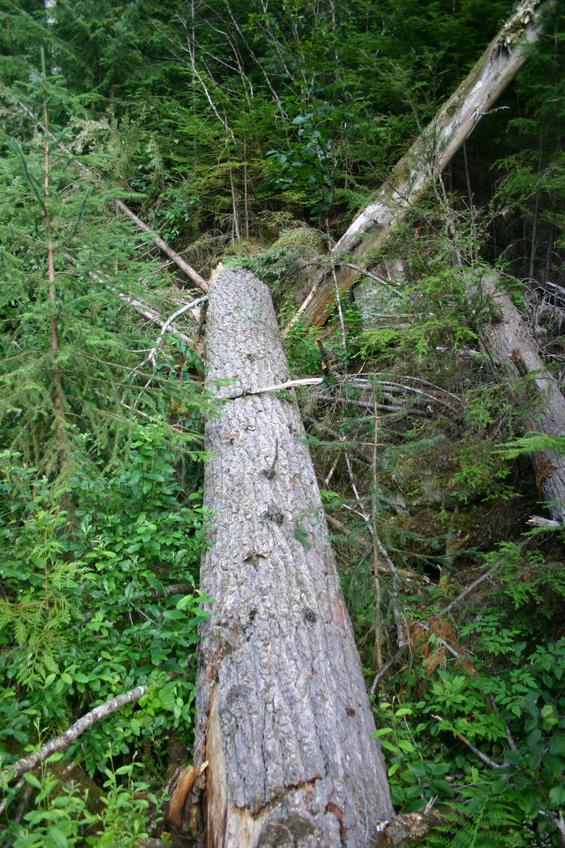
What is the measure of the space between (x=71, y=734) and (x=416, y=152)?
18.9ft

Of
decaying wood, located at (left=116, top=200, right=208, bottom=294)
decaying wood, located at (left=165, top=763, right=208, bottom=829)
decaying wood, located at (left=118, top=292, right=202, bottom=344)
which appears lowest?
decaying wood, located at (left=165, top=763, right=208, bottom=829)

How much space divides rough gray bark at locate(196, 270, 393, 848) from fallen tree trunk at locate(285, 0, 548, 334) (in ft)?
7.44

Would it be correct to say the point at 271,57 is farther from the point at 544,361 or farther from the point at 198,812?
the point at 198,812

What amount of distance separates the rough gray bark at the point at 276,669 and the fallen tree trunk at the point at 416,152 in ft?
7.44

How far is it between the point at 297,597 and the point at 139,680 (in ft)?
2.90

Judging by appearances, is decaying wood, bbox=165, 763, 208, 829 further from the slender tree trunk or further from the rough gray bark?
the slender tree trunk

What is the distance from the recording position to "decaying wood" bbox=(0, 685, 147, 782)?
237 centimetres

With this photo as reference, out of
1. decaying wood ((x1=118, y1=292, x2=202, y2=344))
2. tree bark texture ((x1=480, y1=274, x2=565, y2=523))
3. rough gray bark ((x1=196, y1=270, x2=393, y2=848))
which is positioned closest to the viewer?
rough gray bark ((x1=196, y1=270, x2=393, y2=848))

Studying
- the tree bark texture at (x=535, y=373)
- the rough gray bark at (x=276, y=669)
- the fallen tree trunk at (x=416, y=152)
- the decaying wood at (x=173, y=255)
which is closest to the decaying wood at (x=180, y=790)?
the rough gray bark at (x=276, y=669)

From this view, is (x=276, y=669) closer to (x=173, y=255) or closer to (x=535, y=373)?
(x=535, y=373)

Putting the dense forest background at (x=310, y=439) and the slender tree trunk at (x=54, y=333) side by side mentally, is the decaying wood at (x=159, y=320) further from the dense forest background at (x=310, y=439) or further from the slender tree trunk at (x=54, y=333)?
the slender tree trunk at (x=54, y=333)

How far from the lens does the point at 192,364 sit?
18.0 ft

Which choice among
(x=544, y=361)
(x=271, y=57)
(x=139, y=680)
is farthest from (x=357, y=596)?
(x=271, y=57)

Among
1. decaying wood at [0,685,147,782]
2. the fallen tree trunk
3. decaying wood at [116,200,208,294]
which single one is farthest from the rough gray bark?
decaying wood at [116,200,208,294]
